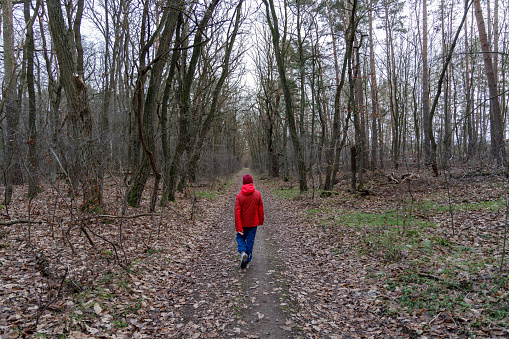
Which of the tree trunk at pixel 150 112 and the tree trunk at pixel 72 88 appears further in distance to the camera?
the tree trunk at pixel 150 112

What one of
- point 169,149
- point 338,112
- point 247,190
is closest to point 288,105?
point 338,112

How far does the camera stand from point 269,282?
17.6 feet

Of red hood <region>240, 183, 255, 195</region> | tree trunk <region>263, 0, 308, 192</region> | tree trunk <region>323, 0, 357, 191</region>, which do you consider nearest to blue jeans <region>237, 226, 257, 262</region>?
red hood <region>240, 183, 255, 195</region>

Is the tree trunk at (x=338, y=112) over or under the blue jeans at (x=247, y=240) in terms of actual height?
over

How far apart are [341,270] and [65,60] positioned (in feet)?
29.8

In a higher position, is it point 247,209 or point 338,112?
point 338,112

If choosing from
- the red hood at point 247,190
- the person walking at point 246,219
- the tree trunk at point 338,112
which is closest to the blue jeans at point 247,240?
the person walking at point 246,219

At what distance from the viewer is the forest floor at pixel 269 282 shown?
12.4 ft

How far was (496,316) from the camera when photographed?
3.54m

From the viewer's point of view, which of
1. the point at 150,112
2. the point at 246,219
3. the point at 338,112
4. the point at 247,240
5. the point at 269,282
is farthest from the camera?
the point at 338,112

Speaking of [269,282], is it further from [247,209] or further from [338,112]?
[338,112]

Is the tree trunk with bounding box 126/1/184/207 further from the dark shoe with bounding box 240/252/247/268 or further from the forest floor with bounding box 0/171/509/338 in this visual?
the dark shoe with bounding box 240/252/247/268

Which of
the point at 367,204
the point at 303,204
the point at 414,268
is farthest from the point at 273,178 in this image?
the point at 414,268

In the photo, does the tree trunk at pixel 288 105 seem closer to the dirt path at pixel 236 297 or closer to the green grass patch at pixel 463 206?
the green grass patch at pixel 463 206
